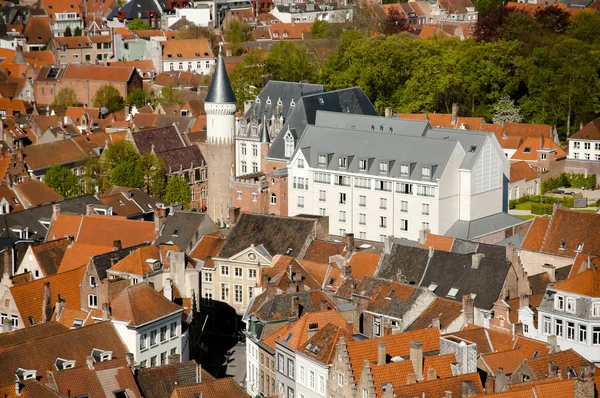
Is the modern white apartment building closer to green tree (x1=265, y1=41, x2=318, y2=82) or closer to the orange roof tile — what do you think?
the orange roof tile

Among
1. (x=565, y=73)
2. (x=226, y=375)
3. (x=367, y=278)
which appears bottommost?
(x=226, y=375)

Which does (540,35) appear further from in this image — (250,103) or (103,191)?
(103,191)

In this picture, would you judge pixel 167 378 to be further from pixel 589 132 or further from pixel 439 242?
pixel 589 132

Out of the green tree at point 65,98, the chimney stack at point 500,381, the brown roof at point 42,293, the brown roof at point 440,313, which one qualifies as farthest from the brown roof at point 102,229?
the green tree at point 65,98

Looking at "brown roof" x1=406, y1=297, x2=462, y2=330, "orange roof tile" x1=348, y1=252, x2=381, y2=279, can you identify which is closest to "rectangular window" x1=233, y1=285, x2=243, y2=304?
"orange roof tile" x1=348, y1=252, x2=381, y2=279

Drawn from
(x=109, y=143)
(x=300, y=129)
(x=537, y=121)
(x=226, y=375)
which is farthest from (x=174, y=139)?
(x=226, y=375)

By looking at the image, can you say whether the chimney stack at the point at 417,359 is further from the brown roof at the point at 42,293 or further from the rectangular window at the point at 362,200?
the rectangular window at the point at 362,200
